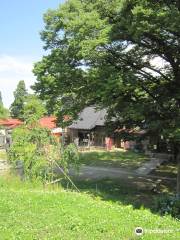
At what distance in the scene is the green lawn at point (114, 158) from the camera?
37375 mm

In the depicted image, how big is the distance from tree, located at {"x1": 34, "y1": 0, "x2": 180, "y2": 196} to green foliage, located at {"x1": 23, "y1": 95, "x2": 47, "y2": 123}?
659 millimetres

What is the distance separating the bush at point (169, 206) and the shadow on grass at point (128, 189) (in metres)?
3.04

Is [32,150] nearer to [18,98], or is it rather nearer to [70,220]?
[70,220]

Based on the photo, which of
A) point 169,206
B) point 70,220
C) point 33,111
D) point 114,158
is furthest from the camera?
point 114,158

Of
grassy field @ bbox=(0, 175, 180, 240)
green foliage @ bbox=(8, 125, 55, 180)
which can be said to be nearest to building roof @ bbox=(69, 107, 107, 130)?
green foliage @ bbox=(8, 125, 55, 180)

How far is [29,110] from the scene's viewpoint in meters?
24.4

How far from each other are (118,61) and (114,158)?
21292 mm

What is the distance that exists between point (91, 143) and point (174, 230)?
39.0 m

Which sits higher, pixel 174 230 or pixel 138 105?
pixel 138 105

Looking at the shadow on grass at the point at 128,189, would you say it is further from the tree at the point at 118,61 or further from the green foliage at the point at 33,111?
the green foliage at the point at 33,111

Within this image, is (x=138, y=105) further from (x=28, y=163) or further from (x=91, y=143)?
(x=91, y=143)

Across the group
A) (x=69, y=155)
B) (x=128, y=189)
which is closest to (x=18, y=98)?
(x=128, y=189)

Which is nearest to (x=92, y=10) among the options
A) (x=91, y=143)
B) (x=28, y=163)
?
(x=28, y=163)

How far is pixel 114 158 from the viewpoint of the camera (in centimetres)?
4150
